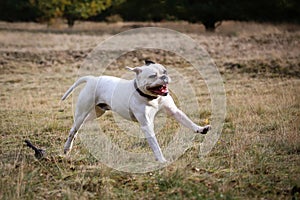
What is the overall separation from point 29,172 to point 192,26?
119ft

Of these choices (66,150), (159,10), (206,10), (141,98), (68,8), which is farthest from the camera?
(68,8)

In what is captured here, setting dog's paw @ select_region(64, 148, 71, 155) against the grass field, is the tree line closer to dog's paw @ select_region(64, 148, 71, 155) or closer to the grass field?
the grass field

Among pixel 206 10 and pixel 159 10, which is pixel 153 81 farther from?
pixel 159 10

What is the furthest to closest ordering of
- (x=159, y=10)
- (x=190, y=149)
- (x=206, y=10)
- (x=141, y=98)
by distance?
Result: (x=159, y=10)
(x=206, y=10)
(x=190, y=149)
(x=141, y=98)

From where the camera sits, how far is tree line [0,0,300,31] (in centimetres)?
3741

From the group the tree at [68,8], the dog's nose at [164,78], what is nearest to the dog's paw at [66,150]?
the dog's nose at [164,78]

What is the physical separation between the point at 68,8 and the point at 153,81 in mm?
43313

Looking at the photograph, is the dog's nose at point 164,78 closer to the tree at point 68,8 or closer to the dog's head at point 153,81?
the dog's head at point 153,81

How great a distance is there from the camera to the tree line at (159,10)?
3741 cm

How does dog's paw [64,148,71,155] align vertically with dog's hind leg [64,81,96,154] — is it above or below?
below

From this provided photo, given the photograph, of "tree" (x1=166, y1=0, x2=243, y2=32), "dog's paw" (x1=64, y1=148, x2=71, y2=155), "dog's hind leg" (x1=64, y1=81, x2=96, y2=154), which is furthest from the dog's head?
"tree" (x1=166, y1=0, x2=243, y2=32)

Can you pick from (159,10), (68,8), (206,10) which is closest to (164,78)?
(206,10)

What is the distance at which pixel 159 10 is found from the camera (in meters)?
41.6

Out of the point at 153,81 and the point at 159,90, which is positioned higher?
the point at 153,81
